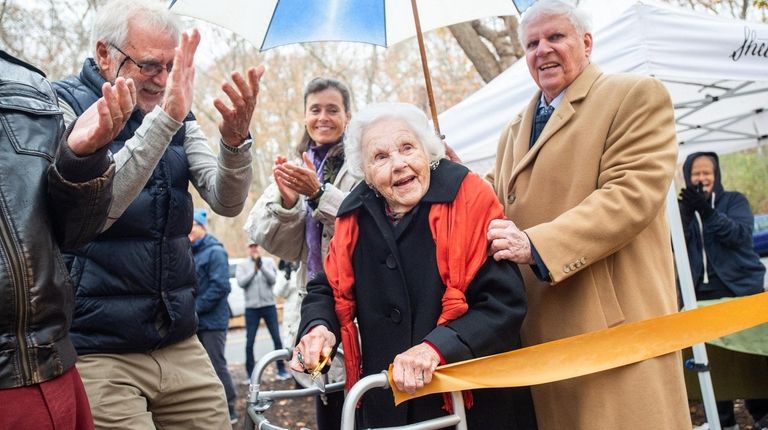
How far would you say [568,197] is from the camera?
2.54 metres

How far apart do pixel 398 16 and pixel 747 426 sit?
4444mm

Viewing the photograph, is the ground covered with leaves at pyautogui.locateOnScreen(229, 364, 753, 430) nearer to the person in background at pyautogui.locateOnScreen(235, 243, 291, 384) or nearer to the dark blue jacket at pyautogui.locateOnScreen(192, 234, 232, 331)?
the person in background at pyautogui.locateOnScreen(235, 243, 291, 384)

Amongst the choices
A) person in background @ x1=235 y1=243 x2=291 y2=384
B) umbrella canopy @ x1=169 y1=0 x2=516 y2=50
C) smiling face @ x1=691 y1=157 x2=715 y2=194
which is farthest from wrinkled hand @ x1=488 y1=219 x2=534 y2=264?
person in background @ x1=235 y1=243 x2=291 y2=384

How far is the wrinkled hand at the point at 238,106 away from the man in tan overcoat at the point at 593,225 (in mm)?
982

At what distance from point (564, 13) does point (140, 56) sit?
159 centimetres

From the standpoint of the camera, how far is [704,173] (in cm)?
616

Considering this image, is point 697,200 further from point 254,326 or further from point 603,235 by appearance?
point 254,326

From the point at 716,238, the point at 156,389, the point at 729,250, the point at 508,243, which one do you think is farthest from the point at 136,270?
the point at 729,250

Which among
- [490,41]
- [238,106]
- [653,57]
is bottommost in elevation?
[238,106]

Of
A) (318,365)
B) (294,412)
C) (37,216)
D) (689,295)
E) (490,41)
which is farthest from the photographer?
(490,41)

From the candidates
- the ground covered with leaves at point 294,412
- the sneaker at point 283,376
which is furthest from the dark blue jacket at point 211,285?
the sneaker at point 283,376

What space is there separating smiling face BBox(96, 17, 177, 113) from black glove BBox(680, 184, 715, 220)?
469cm

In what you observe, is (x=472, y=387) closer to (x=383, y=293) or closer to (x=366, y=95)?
(x=383, y=293)

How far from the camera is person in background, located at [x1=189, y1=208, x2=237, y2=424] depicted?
275 inches
